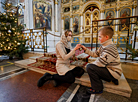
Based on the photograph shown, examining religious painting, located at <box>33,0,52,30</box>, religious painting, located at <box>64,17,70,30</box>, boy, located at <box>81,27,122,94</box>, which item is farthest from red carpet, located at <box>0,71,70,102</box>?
religious painting, located at <box>64,17,70,30</box>

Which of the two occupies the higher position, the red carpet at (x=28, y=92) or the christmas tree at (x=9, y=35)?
the christmas tree at (x=9, y=35)

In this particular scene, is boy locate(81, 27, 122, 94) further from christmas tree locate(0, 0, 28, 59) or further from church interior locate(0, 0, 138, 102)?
christmas tree locate(0, 0, 28, 59)

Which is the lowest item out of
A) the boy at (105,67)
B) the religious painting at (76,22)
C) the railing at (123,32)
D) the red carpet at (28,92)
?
the red carpet at (28,92)

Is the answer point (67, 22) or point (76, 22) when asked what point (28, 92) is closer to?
point (76, 22)

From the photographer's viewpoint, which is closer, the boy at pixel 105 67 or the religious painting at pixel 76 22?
the boy at pixel 105 67

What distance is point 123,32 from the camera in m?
8.05

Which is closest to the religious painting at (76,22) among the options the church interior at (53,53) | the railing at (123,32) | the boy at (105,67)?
the church interior at (53,53)

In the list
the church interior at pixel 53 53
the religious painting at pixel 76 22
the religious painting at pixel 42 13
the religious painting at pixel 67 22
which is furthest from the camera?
the religious painting at pixel 67 22

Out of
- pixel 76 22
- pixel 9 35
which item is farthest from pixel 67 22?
pixel 9 35

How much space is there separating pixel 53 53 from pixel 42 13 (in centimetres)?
556

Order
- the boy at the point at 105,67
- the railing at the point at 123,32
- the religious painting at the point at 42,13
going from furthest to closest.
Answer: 1. the religious painting at the point at 42,13
2. the railing at the point at 123,32
3. the boy at the point at 105,67

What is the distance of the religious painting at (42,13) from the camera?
7138mm

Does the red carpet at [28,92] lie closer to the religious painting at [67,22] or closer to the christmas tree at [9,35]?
the christmas tree at [9,35]

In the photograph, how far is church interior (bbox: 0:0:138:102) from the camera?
1.62 metres
